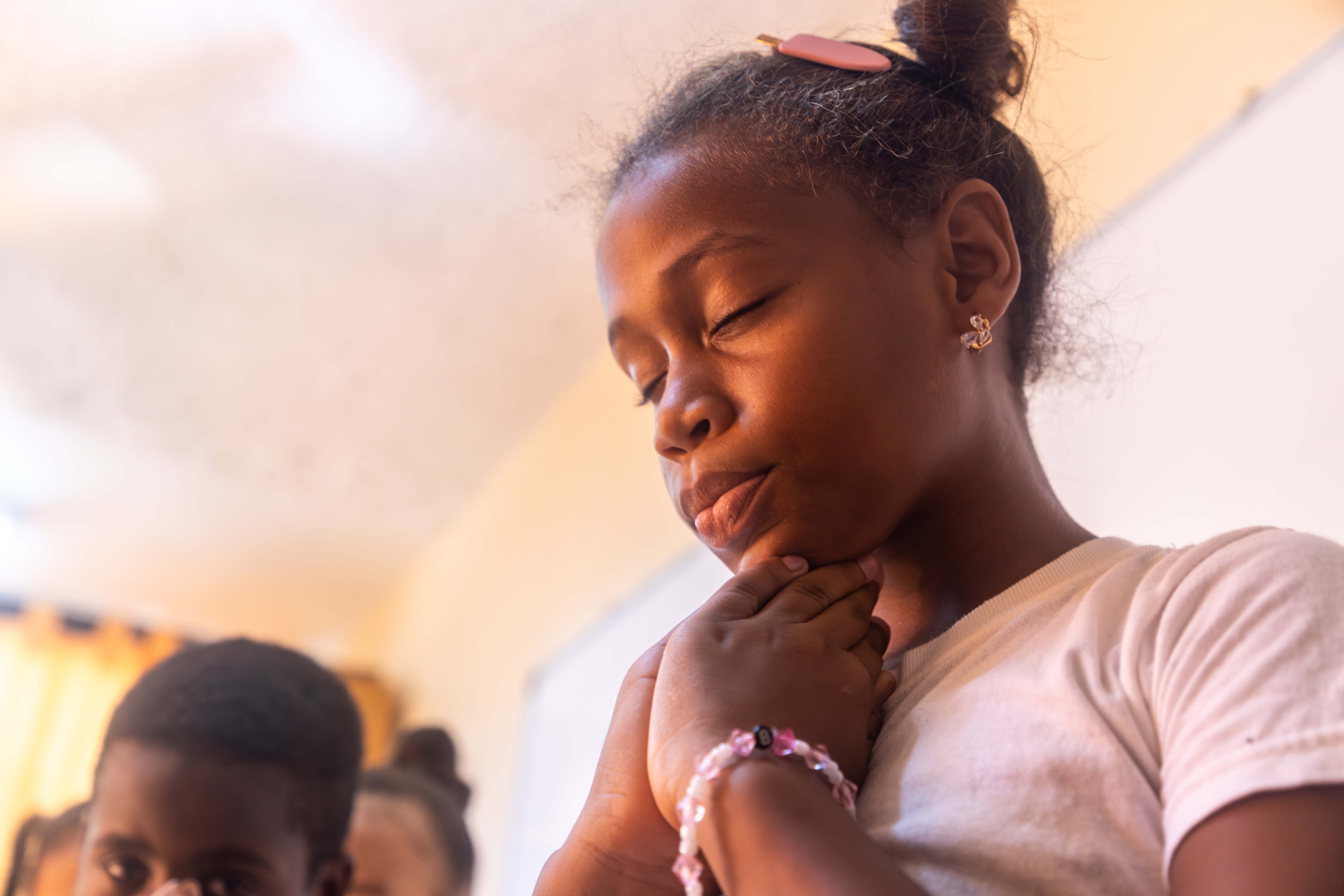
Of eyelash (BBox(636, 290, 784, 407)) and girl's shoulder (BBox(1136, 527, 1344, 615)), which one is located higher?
eyelash (BBox(636, 290, 784, 407))

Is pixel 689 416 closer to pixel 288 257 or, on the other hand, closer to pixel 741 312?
pixel 741 312

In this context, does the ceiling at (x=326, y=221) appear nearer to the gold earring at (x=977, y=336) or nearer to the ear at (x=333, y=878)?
the gold earring at (x=977, y=336)

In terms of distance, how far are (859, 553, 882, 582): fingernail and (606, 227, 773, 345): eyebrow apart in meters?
0.20

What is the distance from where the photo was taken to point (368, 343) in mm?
3055

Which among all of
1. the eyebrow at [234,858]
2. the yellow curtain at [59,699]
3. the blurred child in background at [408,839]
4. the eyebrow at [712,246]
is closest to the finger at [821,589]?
→ the eyebrow at [712,246]

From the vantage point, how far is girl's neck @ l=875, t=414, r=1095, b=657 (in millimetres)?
687

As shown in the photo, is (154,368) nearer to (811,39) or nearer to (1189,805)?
(811,39)

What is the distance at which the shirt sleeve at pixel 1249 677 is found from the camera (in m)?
0.43

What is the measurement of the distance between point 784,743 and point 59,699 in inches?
167

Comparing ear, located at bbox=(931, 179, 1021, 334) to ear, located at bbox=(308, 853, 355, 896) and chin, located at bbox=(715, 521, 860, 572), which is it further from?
ear, located at bbox=(308, 853, 355, 896)

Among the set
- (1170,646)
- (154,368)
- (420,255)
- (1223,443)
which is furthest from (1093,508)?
(154,368)

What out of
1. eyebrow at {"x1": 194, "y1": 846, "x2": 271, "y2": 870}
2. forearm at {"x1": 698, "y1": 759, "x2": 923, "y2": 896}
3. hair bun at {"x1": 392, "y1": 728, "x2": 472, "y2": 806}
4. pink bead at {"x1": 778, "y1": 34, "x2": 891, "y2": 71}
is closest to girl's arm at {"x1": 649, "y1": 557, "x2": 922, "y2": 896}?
forearm at {"x1": 698, "y1": 759, "x2": 923, "y2": 896}

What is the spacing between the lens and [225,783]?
1.11 meters

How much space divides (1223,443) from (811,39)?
0.58 meters
